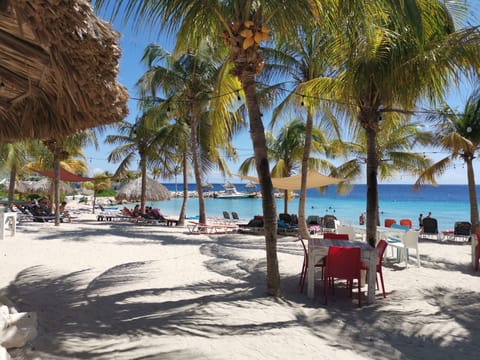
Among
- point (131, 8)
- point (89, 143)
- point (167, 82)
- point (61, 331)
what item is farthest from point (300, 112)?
point (89, 143)

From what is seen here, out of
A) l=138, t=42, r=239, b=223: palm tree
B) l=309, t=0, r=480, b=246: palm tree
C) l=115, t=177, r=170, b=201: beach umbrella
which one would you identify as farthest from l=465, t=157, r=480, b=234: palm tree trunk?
l=115, t=177, r=170, b=201: beach umbrella

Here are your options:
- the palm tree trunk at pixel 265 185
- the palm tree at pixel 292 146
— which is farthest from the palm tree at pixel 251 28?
the palm tree at pixel 292 146

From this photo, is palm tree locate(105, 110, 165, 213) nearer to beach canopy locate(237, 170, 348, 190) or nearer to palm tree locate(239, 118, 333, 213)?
palm tree locate(239, 118, 333, 213)

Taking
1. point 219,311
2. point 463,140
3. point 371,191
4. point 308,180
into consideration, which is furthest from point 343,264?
point 463,140

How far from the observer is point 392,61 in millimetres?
5387

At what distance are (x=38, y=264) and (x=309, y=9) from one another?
5957mm

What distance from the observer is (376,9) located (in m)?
4.14

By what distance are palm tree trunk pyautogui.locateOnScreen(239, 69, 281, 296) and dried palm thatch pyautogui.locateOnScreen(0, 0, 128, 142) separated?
1601 mm

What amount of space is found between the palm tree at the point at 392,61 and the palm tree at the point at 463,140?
686 centimetres

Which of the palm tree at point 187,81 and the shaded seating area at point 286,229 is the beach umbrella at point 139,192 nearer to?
the palm tree at point 187,81

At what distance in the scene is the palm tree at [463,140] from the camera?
38.4 ft

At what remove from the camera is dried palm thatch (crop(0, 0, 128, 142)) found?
95.0 inches

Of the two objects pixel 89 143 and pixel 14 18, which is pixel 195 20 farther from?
pixel 89 143

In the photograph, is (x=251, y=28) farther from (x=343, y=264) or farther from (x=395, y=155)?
(x=395, y=155)
